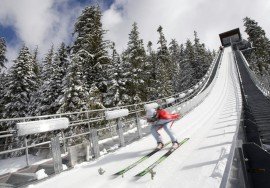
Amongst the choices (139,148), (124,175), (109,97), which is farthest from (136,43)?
(124,175)

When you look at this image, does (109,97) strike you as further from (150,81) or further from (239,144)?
(239,144)

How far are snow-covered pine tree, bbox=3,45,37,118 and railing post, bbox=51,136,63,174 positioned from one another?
27157 millimetres

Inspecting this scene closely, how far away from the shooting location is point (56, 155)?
26.0 feet

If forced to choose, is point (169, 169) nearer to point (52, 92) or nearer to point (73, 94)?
point (73, 94)

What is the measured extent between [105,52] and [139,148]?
25.5 m

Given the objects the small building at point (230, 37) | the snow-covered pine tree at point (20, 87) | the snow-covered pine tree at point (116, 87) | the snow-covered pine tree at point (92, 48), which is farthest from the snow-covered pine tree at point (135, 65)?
the small building at point (230, 37)

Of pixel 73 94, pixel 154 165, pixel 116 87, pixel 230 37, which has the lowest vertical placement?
pixel 154 165

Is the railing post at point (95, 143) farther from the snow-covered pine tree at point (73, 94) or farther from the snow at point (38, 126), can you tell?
the snow-covered pine tree at point (73, 94)

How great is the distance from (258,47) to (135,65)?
6313 cm

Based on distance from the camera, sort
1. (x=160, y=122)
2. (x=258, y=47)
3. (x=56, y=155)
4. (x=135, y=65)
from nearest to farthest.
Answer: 1. (x=56, y=155)
2. (x=160, y=122)
3. (x=135, y=65)
4. (x=258, y=47)

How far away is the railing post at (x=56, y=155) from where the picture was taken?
309 inches

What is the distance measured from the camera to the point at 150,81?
48.1 metres

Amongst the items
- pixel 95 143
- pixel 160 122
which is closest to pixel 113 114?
pixel 95 143

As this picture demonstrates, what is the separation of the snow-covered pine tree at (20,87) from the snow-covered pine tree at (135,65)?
1268cm
